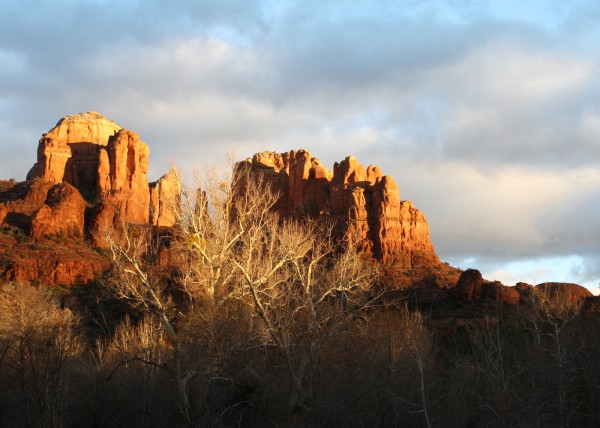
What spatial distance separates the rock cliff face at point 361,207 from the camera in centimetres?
9038

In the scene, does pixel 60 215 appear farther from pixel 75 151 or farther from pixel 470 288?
pixel 470 288

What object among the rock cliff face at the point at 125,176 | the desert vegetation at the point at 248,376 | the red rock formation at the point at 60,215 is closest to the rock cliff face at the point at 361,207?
the rock cliff face at the point at 125,176

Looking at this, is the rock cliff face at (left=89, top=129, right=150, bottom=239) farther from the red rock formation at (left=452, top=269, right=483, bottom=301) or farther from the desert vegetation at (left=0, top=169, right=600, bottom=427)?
the desert vegetation at (left=0, top=169, right=600, bottom=427)

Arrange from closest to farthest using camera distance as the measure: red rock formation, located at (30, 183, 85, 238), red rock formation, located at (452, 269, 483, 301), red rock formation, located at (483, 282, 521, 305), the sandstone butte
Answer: red rock formation, located at (483, 282, 521, 305), red rock formation, located at (452, 269, 483, 301), the sandstone butte, red rock formation, located at (30, 183, 85, 238)

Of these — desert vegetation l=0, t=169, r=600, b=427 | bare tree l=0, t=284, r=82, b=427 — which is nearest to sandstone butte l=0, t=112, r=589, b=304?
desert vegetation l=0, t=169, r=600, b=427

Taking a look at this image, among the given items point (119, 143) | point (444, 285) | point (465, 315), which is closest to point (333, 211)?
point (444, 285)

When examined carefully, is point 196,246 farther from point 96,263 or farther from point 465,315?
point 96,263

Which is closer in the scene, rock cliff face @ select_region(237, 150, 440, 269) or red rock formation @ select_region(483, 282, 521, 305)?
red rock formation @ select_region(483, 282, 521, 305)

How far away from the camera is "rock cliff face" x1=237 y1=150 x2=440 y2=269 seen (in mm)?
90375

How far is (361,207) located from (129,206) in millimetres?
33968

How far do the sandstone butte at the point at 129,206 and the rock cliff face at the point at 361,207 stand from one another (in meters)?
0.16

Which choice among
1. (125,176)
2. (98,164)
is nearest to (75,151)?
(98,164)

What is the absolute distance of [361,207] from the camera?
94.1 m

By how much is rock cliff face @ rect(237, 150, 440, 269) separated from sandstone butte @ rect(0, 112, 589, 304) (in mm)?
156
